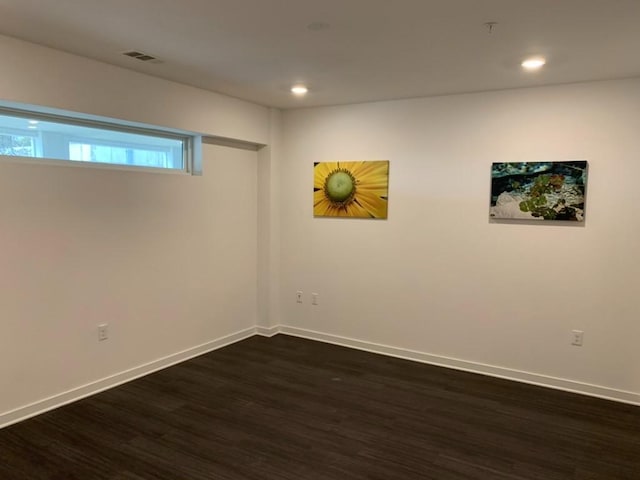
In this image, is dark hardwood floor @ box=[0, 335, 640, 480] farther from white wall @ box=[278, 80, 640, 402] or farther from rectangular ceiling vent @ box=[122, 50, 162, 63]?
rectangular ceiling vent @ box=[122, 50, 162, 63]

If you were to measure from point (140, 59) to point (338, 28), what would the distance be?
4.92 ft

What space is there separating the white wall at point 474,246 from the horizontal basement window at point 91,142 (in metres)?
1.27

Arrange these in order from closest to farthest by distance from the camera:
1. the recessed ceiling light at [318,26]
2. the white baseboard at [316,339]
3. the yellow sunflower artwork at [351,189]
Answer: the recessed ceiling light at [318,26]
the white baseboard at [316,339]
the yellow sunflower artwork at [351,189]

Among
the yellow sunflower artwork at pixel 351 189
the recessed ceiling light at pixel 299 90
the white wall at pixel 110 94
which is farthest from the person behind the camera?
the yellow sunflower artwork at pixel 351 189

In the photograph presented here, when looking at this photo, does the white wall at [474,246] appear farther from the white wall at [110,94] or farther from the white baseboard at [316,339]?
the white wall at [110,94]

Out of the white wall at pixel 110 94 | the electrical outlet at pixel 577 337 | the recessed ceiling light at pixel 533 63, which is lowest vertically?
the electrical outlet at pixel 577 337

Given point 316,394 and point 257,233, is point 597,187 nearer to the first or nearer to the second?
point 316,394

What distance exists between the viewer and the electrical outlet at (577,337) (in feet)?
11.6

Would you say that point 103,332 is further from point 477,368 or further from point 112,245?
point 477,368

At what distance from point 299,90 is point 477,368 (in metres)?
2.93

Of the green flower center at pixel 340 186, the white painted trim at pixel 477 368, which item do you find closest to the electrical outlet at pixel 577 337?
the white painted trim at pixel 477 368

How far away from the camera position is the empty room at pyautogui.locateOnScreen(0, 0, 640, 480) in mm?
2514

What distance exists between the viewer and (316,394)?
11.3 ft

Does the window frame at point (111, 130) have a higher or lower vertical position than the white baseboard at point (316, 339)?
higher
